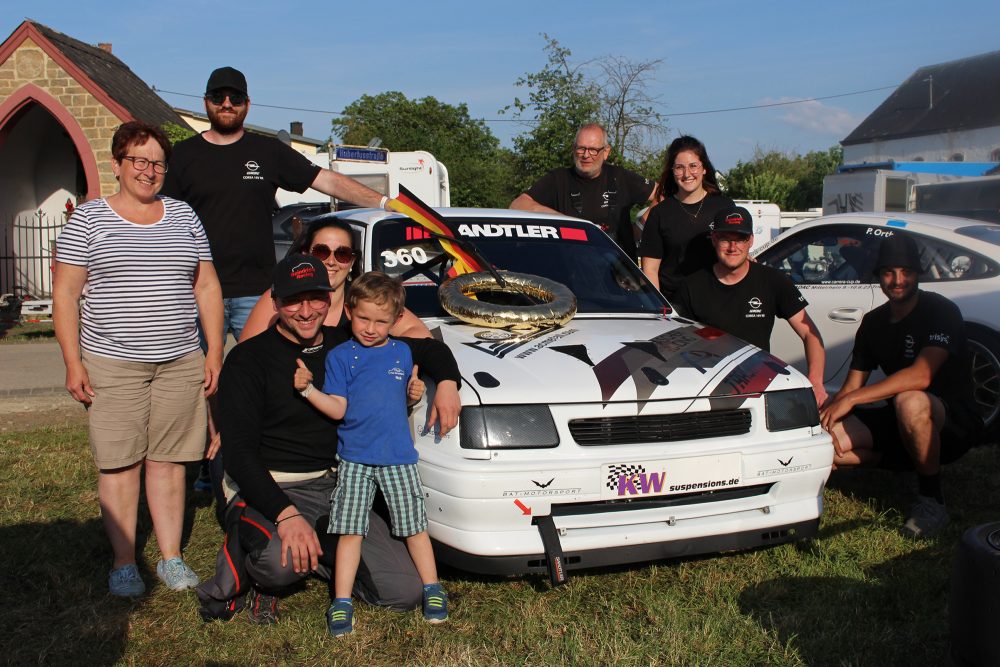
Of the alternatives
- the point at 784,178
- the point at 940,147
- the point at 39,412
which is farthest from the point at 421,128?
the point at 39,412

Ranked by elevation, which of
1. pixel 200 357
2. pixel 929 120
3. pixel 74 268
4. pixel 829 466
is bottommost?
pixel 829 466

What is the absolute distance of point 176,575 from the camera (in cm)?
391

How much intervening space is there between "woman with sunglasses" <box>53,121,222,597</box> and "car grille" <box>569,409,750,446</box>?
5.64 feet

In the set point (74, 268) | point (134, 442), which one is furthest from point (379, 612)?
point (74, 268)

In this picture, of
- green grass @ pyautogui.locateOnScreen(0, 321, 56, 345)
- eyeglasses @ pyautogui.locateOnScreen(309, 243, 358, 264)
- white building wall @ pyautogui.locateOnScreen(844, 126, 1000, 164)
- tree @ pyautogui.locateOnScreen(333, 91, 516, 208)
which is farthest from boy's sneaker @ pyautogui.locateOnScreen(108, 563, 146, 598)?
white building wall @ pyautogui.locateOnScreen(844, 126, 1000, 164)

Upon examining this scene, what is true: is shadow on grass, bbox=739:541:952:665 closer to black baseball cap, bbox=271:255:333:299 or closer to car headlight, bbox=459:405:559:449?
car headlight, bbox=459:405:559:449

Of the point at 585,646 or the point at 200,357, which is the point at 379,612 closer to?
the point at 585,646

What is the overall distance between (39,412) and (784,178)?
115 feet

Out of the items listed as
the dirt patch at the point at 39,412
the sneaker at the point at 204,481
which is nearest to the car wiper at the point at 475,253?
the sneaker at the point at 204,481

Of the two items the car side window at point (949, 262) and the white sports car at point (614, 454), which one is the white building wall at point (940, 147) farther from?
the white sports car at point (614, 454)

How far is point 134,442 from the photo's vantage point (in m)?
3.86

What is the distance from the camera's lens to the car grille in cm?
355

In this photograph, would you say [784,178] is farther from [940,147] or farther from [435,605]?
[435,605]

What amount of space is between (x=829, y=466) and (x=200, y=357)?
274 cm
